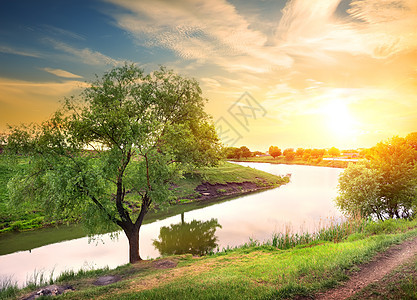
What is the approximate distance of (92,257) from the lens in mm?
22500

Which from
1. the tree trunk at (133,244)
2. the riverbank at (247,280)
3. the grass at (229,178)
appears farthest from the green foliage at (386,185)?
the grass at (229,178)

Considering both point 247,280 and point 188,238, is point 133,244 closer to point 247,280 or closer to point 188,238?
point 188,238

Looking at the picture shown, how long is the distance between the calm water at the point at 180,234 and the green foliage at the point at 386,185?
4.41m

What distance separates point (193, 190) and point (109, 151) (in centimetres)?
3437

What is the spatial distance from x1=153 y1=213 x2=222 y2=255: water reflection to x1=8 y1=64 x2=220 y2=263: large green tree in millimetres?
7061

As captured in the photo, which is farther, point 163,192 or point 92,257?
point 92,257

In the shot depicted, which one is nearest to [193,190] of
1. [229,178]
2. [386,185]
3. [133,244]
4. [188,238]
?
[229,178]

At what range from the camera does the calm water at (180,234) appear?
68.8 feet

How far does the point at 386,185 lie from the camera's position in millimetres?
26453

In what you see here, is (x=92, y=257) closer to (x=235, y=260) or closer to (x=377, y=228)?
(x=235, y=260)

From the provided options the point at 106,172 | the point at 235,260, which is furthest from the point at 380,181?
the point at 106,172

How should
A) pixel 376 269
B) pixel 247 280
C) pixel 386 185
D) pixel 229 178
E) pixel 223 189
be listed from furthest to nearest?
pixel 229 178 < pixel 223 189 < pixel 386 185 < pixel 247 280 < pixel 376 269

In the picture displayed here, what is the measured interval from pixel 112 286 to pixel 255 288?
296 inches

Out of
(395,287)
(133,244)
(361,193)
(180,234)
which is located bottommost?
(180,234)
